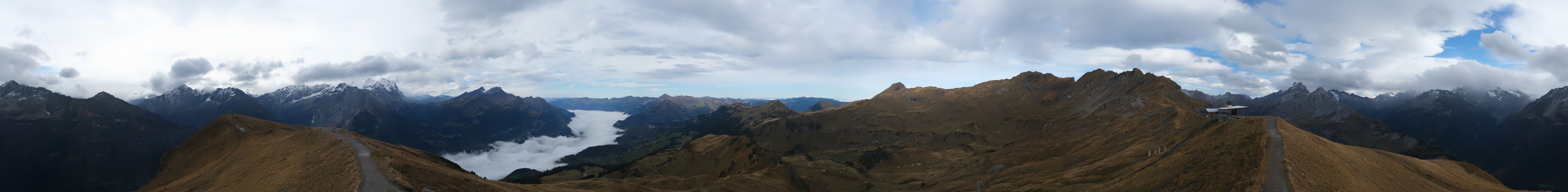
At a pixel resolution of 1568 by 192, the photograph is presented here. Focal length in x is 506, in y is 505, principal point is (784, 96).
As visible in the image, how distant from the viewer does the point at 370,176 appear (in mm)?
55312

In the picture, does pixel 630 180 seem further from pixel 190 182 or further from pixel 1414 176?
pixel 1414 176

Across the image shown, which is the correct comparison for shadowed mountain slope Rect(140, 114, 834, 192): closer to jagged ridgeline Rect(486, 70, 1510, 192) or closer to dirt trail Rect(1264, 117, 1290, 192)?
jagged ridgeline Rect(486, 70, 1510, 192)

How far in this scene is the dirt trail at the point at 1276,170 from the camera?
49656 mm

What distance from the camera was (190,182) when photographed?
230 feet

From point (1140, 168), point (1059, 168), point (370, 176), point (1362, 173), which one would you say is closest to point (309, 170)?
point (370, 176)

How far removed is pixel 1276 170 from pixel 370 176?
319 ft

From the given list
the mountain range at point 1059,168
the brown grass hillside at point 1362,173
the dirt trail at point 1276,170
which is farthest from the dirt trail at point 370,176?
the brown grass hillside at point 1362,173

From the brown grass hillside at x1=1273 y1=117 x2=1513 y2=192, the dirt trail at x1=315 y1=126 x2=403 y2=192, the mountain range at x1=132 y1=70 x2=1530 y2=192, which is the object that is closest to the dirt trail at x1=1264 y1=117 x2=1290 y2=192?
the mountain range at x1=132 y1=70 x2=1530 y2=192

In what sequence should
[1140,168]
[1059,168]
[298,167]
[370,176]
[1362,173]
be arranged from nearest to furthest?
1. [370,176]
2. [1362,173]
3. [298,167]
4. [1140,168]
5. [1059,168]

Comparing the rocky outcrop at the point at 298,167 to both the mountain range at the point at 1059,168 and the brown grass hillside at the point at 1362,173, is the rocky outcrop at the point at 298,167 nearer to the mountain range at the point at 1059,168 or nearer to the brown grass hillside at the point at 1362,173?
the mountain range at the point at 1059,168

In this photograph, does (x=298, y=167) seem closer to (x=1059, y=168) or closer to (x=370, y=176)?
(x=370, y=176)

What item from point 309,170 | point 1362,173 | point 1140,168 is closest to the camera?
point 1362,173

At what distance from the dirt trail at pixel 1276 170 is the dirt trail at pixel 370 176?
8772 centimetres

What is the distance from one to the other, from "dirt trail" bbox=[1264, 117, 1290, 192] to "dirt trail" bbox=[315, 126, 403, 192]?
8772 cm
